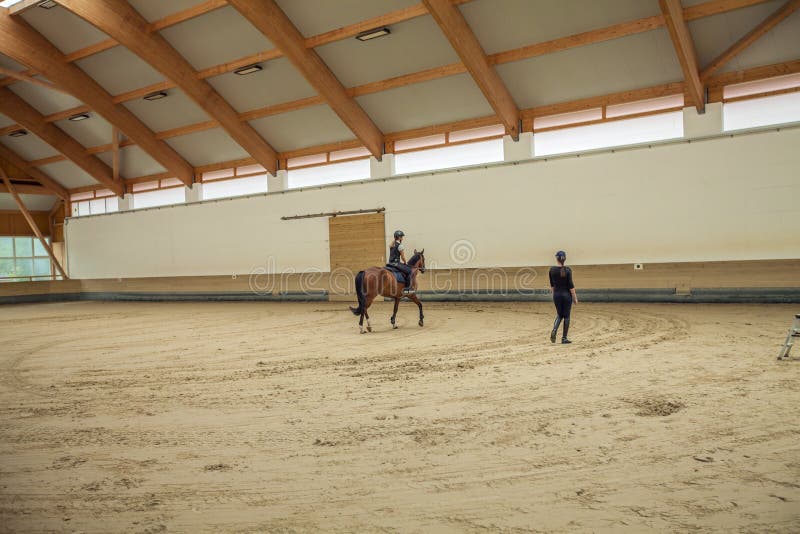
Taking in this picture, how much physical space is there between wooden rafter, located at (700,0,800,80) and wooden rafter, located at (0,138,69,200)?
2442 centimetres

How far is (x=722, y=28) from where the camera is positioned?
1041 centimetres

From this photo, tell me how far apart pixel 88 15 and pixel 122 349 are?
29.9 ft

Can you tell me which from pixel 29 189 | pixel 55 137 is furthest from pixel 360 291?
pixel 29 189

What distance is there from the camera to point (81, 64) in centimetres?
1555

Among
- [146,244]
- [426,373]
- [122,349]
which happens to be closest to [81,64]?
[146,244]

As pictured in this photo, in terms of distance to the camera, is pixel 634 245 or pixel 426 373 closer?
pixel 426 373

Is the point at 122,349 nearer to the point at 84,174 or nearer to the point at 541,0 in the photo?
the point at 541,0

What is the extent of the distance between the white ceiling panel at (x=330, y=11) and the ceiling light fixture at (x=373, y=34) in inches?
11.9

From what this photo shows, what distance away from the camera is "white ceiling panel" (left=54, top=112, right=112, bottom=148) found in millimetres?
18250

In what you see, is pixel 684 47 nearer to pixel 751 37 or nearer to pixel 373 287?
pixel 751 37

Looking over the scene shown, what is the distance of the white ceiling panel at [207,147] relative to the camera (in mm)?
17125

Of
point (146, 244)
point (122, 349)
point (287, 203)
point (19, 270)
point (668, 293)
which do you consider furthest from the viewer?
point (19, 270)

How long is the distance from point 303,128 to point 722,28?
1095 cm

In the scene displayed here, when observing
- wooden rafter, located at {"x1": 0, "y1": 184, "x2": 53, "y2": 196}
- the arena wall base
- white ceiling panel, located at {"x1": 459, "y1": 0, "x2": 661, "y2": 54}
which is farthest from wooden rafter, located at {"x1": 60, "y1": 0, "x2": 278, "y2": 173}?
wooden rafter, located at {"x1": 0, "y1": 184, "x2": 53, "y2": 196}
